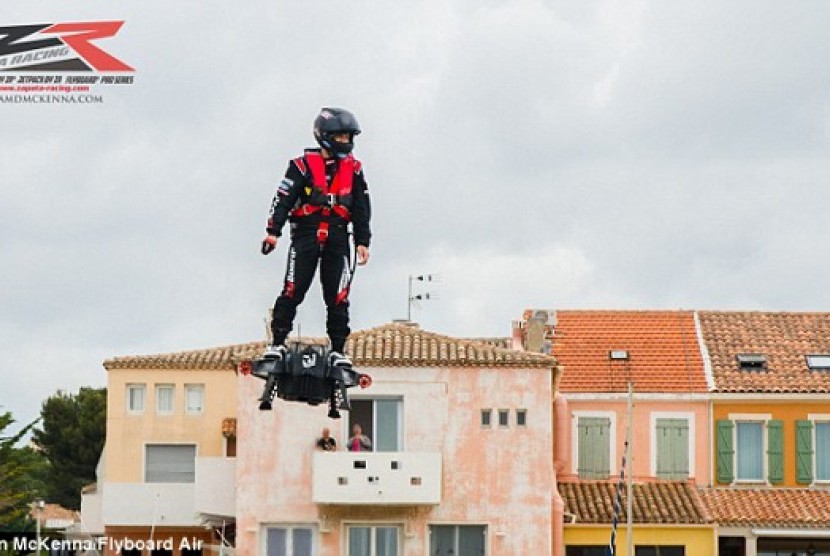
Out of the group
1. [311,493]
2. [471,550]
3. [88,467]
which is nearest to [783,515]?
[471,550]

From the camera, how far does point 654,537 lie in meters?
66.6

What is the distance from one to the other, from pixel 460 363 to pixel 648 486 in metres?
7.82

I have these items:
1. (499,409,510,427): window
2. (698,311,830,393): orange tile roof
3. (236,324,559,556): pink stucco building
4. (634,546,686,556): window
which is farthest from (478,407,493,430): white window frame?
(698,311,830,393): orange tile roof

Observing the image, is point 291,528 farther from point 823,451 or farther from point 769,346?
point 769,346

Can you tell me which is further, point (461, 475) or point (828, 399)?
point (828, 399)

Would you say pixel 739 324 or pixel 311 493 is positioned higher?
pixel 739 324

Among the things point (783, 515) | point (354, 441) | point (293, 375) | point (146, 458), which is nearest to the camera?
point (293, 375)

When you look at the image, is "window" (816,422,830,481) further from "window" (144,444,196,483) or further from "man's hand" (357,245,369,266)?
"man's hand" (357,245,369,266)

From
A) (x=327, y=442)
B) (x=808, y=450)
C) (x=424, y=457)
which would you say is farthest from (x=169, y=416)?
(x=808, y=450)

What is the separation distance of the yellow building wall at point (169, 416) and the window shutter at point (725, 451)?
14.2m

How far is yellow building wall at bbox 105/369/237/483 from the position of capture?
72.1 meters

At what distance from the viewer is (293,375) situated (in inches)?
1665

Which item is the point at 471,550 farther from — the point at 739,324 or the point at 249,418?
the point at 739,324

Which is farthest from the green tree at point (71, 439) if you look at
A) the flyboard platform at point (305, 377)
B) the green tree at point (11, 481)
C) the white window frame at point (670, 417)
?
the flyboard platform at point (305, 377)
